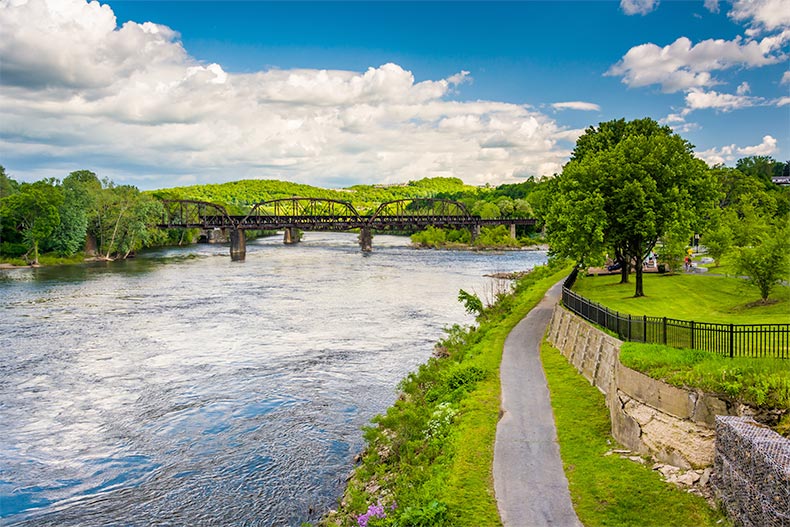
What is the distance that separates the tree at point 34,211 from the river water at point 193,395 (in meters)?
25.0

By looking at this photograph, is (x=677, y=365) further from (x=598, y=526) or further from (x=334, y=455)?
(x=334, y=455)

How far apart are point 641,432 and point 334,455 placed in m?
10.3

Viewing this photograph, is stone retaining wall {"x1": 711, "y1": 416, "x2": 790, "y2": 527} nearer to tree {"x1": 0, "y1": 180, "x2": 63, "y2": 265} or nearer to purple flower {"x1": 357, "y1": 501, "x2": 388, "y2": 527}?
purple flower {"x1": 357, "y1": 501, "x2": 388, "y2": 527}

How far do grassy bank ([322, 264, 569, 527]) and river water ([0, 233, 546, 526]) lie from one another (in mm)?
1500

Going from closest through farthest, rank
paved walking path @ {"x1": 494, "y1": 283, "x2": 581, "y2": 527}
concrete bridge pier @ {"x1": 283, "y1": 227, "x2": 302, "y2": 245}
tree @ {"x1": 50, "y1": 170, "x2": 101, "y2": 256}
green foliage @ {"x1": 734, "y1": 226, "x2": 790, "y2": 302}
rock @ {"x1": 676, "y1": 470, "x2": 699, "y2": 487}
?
paved walking path @ {"x1": 494, "y1": 283, "x2": 581, "y2": 527}, rock @ {"x1": 676, "y1": 470, "x2": 699, "y2": 487}, green foliage @ {"x1": 734, "y1": 226, "x2": 790, "y2": 302}, tree @ {"x1": 50, "y1": 170, "x2": 101, "y2": 256}, concrete bridge pier @ {"x1": 283, "y1": 227, "x2": 302, "y2": 245}

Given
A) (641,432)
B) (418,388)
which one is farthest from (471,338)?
(641,432)

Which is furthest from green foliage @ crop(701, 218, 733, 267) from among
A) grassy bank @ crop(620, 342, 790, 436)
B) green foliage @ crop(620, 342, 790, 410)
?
grassy bank @ crop(620, 342, 790, 436)

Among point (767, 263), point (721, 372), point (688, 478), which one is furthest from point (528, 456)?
point (767, 263)

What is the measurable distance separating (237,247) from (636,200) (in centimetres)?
8790

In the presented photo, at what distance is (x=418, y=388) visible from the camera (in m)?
26.4

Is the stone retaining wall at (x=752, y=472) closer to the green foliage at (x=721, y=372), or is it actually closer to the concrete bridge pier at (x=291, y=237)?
the green foliage at (x=721, y=372)

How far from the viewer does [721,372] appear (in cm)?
1466

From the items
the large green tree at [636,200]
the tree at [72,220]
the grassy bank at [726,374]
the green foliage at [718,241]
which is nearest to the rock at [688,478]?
the grassy bank at [726,374]

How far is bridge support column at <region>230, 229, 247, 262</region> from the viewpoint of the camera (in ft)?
353
